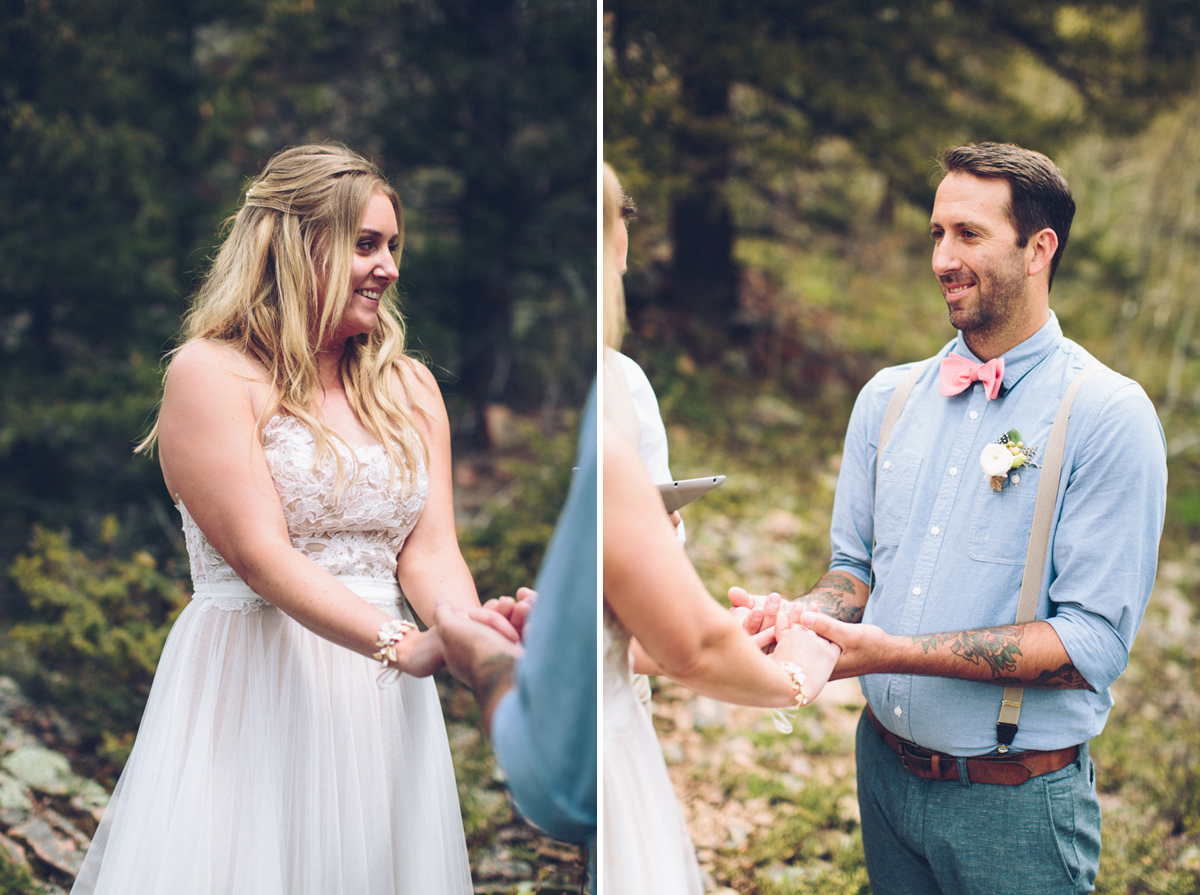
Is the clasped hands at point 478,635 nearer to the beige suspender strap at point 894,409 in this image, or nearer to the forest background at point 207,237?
the beige suspender strap at point 894,409

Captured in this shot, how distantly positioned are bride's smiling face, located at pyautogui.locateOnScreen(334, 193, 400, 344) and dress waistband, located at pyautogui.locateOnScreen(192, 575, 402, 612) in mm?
529

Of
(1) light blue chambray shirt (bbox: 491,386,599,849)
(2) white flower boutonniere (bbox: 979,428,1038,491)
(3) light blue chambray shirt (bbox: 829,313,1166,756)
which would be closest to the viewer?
(1) light blue chambray shirt (bbox: 491,386,599,849)

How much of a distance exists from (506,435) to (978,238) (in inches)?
186

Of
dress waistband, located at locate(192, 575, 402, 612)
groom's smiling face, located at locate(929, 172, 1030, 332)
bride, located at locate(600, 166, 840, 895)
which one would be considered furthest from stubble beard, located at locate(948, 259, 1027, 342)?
dress waistband, located at locate(192, 575, 402, 612)

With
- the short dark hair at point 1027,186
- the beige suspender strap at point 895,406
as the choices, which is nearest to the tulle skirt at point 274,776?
the beige suspender strap at point 895,406

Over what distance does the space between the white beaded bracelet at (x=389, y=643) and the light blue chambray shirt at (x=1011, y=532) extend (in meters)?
0.97

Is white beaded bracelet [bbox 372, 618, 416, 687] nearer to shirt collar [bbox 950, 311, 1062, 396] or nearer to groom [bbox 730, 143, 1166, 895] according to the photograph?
groom [bbox 730, 143, 1166, 895]

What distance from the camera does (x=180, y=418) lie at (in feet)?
5.55

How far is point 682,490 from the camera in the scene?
1.68m

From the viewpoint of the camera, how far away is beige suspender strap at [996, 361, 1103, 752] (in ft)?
5.39

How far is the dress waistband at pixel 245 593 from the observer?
1.81 meters

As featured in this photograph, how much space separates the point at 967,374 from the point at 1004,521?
0.32m

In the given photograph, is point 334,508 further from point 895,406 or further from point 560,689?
point 895,406

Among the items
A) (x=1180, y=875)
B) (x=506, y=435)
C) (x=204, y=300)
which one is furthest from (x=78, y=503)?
(x=1180, y=875)
